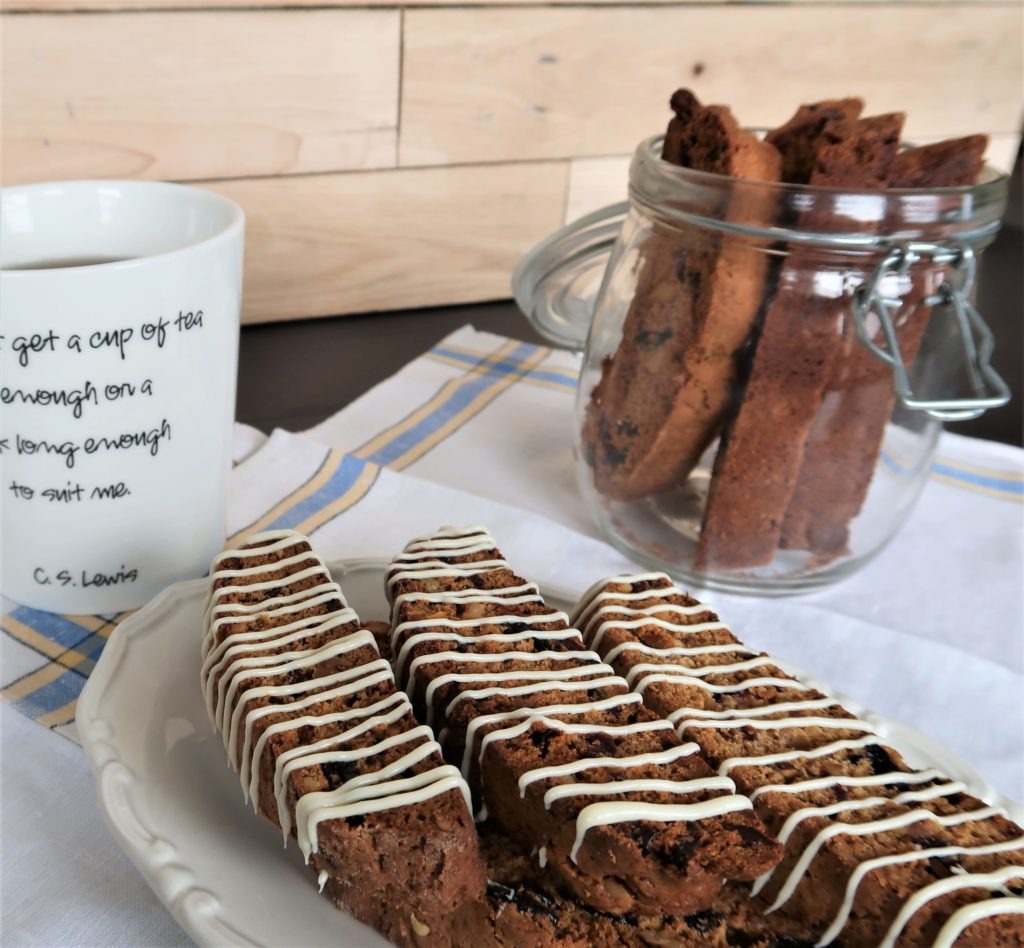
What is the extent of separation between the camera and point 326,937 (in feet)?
1.22

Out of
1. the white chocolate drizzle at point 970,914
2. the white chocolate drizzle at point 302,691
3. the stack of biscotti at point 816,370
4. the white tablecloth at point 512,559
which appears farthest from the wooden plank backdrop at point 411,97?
the white chocolate drizzle at point 970,914

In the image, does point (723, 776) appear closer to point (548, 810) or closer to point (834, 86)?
point (548, 810)

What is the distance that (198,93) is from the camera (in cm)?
86

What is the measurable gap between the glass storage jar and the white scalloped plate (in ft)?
0.59

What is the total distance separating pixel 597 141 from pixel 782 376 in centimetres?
52

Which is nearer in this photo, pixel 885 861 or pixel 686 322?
pixel 885 861

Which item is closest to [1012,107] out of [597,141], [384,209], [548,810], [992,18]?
[992,18]

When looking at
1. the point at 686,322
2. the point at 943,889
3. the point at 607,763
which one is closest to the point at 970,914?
the point at 943,889

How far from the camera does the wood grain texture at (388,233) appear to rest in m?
0.95

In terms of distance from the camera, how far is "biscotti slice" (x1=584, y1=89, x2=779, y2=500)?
0.61 m

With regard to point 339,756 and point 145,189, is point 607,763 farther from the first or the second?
point 145,189

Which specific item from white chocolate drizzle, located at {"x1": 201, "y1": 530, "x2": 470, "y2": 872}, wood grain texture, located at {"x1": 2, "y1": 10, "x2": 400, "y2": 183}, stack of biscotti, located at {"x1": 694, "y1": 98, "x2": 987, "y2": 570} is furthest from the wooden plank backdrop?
white chocolate drizzle, located at {"x1": 201, "y1": 530, "x2": 470, "y2": 872}

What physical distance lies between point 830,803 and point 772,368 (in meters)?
0.30

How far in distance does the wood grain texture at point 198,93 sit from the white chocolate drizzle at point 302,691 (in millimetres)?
497
